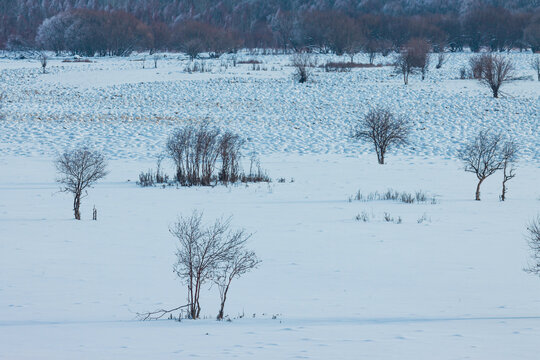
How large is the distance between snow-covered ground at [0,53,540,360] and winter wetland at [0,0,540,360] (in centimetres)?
4

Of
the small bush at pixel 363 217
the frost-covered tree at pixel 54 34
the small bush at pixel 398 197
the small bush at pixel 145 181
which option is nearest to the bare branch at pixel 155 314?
the small bush at pixel 363 217

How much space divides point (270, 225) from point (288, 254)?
223cm

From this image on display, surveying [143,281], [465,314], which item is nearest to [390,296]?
[465,314]

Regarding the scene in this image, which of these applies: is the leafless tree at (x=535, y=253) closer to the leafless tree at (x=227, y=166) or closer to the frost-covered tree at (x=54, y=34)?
the leafless tree at (x=227, y=166)

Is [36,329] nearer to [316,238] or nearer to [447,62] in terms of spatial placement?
[316,238]

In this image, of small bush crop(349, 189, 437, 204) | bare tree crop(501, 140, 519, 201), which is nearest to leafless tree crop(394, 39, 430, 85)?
bare tree crop(501, 140, 519, 201)

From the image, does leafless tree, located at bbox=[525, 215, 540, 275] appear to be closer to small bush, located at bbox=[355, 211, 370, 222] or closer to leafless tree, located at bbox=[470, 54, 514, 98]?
small bush, located at bbox=[355, 211, 370, 222]

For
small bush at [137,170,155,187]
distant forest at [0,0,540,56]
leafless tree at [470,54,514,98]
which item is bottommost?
small bush at [137,170,155,187]

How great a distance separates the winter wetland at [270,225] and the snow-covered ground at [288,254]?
0.14 ft

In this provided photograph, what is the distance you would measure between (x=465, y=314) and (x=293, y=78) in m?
36.5

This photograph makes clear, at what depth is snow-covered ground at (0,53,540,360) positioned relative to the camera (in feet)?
20.7

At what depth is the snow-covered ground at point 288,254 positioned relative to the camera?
630 centimetres

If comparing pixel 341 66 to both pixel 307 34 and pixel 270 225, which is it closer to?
pixel 307 34

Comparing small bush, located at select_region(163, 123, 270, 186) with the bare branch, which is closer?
Answer: the bare branch
